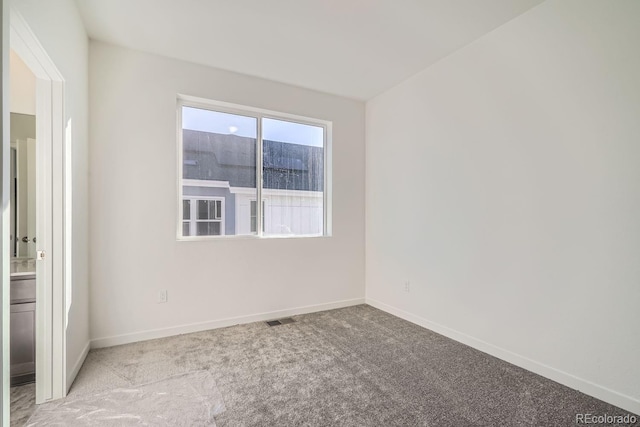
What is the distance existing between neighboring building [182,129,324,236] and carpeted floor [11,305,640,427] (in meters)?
1.21

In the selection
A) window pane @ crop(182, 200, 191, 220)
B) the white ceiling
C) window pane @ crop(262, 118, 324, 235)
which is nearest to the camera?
the white ceiling

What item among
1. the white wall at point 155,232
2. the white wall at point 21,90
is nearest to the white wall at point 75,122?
the white wall at point 155,232

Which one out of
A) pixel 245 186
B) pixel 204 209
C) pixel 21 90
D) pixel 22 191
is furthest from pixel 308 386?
pixel 21 90

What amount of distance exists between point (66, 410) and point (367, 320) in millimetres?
2629

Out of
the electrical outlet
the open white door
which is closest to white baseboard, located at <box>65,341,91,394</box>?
the electrical outlet

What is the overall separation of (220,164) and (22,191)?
162 centimetres

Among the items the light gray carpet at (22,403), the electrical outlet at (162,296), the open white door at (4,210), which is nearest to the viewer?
the open white door at (4,210)

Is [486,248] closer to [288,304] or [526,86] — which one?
[526,86]

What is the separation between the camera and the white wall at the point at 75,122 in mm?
1771

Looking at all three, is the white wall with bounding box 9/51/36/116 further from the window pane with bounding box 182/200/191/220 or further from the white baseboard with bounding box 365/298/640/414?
the white baseboard with bounding box 365/298/640/414

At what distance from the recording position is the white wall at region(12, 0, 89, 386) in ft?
5.81

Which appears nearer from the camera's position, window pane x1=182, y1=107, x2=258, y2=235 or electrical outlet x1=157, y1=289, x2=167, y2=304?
electrical outlet x1=157, y1=289, x2=167, y2=304

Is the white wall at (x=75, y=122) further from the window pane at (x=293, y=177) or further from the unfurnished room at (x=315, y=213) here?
the window pane at (x=293, y=177)

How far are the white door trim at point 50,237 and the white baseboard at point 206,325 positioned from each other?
2.62 ft
